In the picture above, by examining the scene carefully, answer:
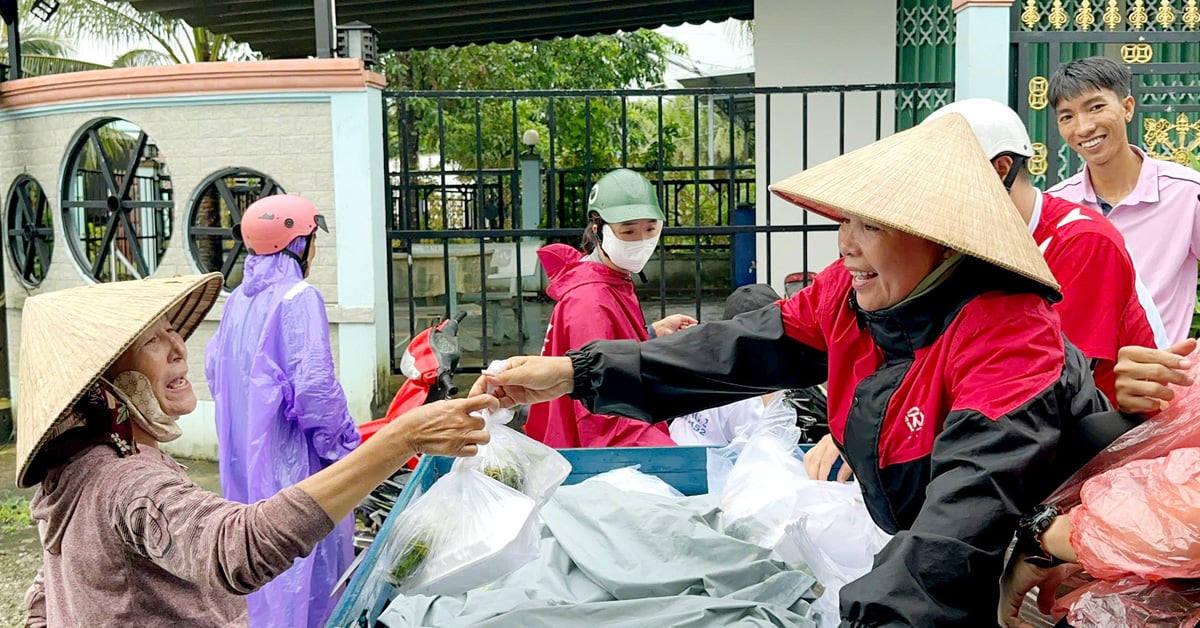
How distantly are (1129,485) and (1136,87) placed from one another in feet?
15.0

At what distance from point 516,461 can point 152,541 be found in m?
0.77

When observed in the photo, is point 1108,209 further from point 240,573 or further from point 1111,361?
point 240,573

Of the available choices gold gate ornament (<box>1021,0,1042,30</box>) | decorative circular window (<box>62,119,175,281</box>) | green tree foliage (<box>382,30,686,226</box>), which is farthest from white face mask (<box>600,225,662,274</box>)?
green tree foliage (<box>382,30,686,226</box>)

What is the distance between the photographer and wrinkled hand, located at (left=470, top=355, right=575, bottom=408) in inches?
92.8

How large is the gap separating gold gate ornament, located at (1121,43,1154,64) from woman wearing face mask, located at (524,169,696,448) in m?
2.91

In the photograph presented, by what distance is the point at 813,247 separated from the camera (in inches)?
314

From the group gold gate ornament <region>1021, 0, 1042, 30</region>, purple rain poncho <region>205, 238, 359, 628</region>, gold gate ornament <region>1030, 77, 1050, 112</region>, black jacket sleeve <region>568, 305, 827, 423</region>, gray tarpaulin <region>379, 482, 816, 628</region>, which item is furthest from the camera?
gold gate ornament <region>1021, 0, 1042, 30</region>

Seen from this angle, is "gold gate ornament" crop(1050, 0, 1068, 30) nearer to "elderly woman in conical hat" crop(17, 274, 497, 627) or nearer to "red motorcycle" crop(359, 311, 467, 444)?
"red motorcycle" crop(359, 311, 467, 444)

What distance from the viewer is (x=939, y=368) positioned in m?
1.77

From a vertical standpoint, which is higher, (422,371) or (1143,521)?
(1143,521)

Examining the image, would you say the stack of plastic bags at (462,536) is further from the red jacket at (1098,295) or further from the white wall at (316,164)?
the white wall at (316,164)

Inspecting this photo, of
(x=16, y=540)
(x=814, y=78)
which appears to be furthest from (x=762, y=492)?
(x=814, y=78)

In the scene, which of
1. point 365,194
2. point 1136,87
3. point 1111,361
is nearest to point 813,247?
point 1136,87

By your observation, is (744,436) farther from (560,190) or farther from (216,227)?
(560,190)
